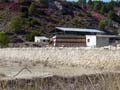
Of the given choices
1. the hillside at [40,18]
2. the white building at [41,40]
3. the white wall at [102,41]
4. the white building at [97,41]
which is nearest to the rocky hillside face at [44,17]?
the hillside at [40,18]

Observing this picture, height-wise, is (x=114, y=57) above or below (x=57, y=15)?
above

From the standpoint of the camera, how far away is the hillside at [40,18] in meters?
69.8

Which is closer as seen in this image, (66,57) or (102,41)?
(66,57)

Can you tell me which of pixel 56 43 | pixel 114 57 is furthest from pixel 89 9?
pixel 114 57

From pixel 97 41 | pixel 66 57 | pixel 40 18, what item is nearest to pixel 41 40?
pixel 97 41

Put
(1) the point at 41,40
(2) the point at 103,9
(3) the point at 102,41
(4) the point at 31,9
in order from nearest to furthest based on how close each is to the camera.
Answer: (3) the point at 102,41, (1) the point at 41,40, (4) the point at 31,9, (2) the point at 103,9

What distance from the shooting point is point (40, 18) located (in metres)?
81.5

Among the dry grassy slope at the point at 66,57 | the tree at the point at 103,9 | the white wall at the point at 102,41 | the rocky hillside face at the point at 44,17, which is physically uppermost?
the dry grassy slope at the point at 66,57

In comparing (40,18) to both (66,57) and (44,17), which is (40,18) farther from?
(66,57)

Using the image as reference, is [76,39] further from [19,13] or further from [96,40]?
[19,13]

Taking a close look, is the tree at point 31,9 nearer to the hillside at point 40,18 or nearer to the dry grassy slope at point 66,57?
the hillside at point 40,18

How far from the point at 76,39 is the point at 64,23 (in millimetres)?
19039

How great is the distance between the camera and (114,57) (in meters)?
29.4

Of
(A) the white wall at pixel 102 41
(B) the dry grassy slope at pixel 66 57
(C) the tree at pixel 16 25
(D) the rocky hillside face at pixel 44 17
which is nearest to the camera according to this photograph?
(B) the dry grassy slope at pixel 66 57
